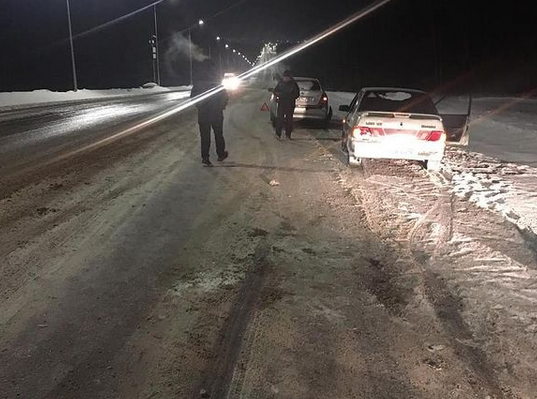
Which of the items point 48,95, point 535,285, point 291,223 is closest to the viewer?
point 535,285

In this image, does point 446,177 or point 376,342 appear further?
point 446,177

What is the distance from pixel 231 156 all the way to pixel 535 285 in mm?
6781

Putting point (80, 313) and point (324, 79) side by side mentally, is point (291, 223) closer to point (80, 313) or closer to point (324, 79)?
point (80, 313)

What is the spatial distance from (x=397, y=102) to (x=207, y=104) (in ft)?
12.4

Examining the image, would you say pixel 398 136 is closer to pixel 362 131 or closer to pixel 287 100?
pixel 362 131

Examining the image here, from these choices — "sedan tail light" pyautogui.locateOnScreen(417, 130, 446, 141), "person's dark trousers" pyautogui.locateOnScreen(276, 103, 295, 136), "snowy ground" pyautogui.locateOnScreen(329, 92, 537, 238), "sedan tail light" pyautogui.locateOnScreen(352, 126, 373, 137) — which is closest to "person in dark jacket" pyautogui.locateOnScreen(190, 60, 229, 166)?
"sedan tail light" pyautogui.locateOnScreen(352, 126, 373, 137)

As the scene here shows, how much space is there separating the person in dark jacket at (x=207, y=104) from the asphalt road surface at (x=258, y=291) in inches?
52.3

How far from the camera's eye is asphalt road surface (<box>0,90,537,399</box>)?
303 cm

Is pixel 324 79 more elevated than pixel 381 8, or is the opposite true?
pixel 381 8

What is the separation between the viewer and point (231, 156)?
395 inches

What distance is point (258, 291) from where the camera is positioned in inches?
162

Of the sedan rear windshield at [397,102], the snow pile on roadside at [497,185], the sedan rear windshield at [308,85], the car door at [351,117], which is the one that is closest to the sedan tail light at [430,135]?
the snow pile on roadside at [497,185]

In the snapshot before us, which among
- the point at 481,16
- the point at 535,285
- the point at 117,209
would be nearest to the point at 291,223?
the point at 117,209

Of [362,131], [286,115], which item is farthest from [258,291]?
[286,115]
